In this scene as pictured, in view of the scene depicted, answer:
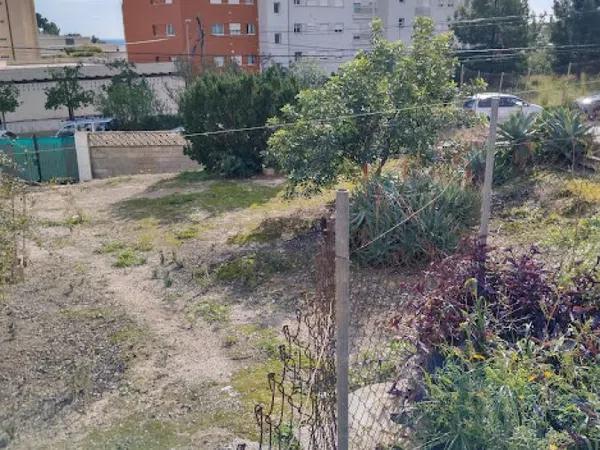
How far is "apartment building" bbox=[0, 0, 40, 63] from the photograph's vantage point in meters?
40.2

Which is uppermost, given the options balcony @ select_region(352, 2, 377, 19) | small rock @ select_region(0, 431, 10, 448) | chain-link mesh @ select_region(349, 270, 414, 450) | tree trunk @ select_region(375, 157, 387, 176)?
balcony @ select_region(352, 2, 377, 19)

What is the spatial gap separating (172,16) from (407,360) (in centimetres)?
3839

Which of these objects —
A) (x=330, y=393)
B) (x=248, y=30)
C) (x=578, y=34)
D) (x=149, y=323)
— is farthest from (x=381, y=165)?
(x=248, y=30)

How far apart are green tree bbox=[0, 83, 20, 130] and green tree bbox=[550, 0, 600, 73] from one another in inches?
1034

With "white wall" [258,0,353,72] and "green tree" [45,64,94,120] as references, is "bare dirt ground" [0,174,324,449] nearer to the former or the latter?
"green tree" [45,64,94,120]

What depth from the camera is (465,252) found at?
4.05 metres

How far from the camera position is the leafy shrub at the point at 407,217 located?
812cm

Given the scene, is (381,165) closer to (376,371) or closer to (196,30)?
(376,371)

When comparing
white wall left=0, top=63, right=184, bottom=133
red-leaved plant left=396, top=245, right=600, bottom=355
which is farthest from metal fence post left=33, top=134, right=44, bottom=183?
red-leaved plant left=396, top=245, right=600, bottom=355

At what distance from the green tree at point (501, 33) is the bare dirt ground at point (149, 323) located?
23731 millimetres

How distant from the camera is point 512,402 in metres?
2.82

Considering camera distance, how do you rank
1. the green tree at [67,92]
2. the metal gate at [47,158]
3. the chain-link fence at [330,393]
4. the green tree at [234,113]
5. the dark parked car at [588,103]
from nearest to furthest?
the chain-link fence at [330,393] → the green tree at [234,113] → the metal gate at [47,158] → the dark parked car at [588,103] → the green tree at [67,92]

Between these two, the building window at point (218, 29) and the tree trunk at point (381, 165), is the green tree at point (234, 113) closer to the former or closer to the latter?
the tree trunk at point (381, 165)

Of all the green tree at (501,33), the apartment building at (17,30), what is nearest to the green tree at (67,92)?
the apartment building at (17,30)
